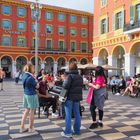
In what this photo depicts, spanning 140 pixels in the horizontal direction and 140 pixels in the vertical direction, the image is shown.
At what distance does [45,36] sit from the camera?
6262cm

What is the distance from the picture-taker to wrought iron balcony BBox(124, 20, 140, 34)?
27.9 meters

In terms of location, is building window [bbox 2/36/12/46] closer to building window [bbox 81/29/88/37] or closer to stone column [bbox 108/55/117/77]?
building window [bbox 81/29/88/37]

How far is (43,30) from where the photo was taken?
205 ft

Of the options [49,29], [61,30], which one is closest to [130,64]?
[49,29]

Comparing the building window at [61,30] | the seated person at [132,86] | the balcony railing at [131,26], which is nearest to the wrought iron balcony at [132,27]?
the balcony railing at [131,26]

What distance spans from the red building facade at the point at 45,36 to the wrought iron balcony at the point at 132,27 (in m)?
31.7

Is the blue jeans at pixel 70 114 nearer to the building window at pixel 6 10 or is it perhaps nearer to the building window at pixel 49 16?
the building window at pixel 6 10

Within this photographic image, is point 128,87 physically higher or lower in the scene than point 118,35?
lower

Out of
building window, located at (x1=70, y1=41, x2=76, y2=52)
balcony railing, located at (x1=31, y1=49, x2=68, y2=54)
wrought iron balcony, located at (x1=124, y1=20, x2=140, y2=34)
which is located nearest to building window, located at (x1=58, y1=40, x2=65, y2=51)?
balcony railing, located at (x1=31, y1=49, x2=68, y2=54)

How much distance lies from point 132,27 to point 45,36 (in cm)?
3565

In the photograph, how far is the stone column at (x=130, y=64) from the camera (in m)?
29.7

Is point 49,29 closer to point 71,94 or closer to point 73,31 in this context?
point 73,31

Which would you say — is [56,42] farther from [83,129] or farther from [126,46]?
[83,129]

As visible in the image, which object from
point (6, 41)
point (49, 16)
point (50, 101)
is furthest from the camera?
point (49, 16)
